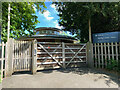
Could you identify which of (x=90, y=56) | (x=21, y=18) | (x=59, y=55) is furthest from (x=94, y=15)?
(x=21, y=18)

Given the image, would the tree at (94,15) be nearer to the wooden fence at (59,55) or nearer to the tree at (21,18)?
the wooden fence at (59,55)

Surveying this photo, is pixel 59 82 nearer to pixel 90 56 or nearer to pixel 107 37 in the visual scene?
Answer: pixel 90 56

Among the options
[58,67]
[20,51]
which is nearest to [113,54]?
[58,67]

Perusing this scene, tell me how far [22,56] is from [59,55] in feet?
7.71

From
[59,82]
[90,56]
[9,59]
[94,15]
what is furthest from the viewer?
[94,15]

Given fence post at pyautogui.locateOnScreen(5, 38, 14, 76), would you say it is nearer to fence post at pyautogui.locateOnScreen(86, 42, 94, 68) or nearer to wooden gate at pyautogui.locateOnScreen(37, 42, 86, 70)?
wooden gate at pyautogui.locateOnScreen(37, 42, 86, 70)

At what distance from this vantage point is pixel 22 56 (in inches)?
151

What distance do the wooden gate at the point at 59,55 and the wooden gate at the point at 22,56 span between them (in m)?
0.59

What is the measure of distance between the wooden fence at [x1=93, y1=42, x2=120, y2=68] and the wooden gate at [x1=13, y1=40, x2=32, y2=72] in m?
4.66

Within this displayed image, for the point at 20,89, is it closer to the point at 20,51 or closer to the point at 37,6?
the point at 20,51

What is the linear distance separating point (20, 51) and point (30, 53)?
56 centimetres

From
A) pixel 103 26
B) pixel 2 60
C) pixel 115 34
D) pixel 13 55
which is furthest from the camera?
pixel 103 26

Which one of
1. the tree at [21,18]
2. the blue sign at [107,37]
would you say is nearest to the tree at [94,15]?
the blue sign at [107,37]

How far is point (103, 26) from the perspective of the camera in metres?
5.55
